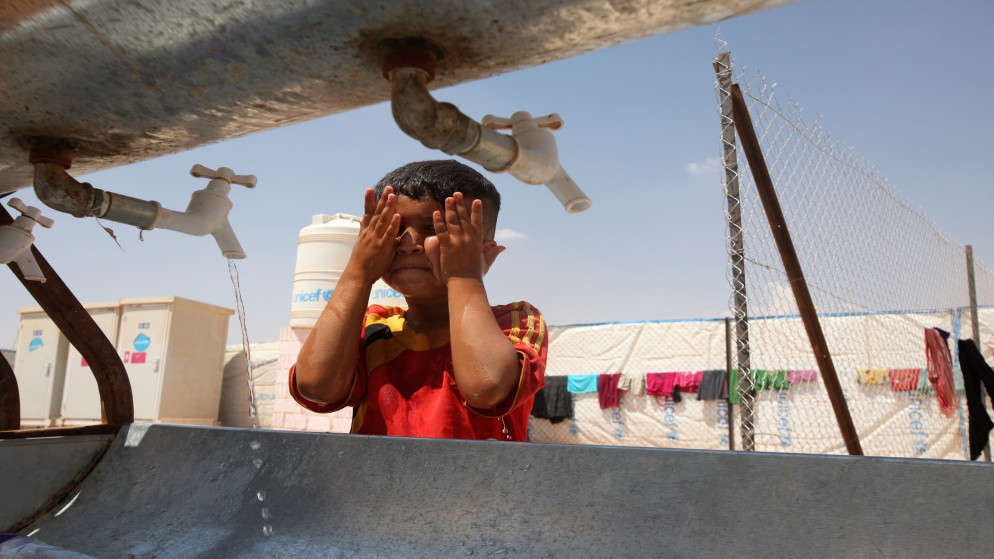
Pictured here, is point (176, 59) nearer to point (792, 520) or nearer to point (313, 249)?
point (792, 520)

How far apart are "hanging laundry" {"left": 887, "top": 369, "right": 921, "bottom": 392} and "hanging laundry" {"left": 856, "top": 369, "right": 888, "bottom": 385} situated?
5 centimetres

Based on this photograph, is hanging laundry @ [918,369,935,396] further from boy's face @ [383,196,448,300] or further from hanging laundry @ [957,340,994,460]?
boy's face @ [383,196,448,300]

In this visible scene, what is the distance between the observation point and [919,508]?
1.89 ft

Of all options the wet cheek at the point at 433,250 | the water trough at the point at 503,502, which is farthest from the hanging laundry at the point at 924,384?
the water trough at the point at 503,502

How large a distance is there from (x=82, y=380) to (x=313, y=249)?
464 centimetres

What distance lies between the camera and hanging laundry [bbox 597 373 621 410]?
7.46m

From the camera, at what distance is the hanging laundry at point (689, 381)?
23.2 ft

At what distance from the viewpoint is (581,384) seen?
7.66 metres

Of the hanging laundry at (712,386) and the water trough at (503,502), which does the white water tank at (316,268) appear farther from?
the water trough at (503,502)

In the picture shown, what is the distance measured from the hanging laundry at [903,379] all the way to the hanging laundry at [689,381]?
188 cm

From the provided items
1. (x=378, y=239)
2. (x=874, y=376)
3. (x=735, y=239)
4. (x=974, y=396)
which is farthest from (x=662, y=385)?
(x=378, y=239)

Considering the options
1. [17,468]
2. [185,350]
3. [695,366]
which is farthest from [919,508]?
[185,350]

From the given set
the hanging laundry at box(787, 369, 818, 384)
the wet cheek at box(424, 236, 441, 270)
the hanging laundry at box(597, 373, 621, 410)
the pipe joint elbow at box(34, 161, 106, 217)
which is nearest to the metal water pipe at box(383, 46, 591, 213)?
the wet cheek at box(424, 236, 441, 270)

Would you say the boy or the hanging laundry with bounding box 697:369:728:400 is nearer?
the boy
